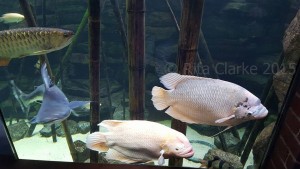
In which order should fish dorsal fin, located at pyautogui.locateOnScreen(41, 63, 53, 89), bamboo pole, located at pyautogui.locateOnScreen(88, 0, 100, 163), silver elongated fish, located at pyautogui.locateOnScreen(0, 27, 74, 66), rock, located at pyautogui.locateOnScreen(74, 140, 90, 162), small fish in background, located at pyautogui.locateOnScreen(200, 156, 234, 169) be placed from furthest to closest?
1. rock, located at pyautogui.locateOnScreen(74, 140, 90, 162)
2. small fish in background, located at pyautogui.locateOnScreen(200, 156, 234, 169)
3. bamboo pole, located at pyautogui.locateOnScreen(88, 0, 100, 163)
4. fish dorsal fin, located at pyautogui.locateOnScreen(41, 63, 53, 89)
5. silver elongated fish, located at pyautogui.locateOnScreen(0, 27, 74, 66)

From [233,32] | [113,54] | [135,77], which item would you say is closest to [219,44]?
[233,32]

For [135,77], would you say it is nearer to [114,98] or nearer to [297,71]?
[297,71]

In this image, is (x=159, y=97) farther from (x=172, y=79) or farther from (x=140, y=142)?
(x=140, y=142)

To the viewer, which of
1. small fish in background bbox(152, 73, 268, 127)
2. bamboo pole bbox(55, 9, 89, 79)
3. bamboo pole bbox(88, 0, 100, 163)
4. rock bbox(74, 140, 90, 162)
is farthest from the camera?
rock bbox(74, 140, 90, 162)

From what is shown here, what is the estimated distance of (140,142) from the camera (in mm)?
1529

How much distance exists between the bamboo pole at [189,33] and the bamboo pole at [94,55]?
653mm

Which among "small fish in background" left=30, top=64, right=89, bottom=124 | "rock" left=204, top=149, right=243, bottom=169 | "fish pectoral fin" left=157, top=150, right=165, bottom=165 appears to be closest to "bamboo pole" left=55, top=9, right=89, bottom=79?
"small fish in background" left=30, top=64, right=89, bottom=124

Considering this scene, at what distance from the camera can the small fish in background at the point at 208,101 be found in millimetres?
1396

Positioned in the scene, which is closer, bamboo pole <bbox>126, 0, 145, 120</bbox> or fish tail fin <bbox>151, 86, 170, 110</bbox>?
fish tail fin <bbox>151, 86, 170, 110</bbox>

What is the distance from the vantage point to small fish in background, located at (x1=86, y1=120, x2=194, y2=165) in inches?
57.6

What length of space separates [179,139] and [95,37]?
1.08 metres

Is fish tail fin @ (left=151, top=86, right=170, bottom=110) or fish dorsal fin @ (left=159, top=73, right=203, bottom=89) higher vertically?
fish dorsal fin @ (left=159, top=73, right=203, bottom=89)

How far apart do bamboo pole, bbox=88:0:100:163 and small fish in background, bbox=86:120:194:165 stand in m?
0.72

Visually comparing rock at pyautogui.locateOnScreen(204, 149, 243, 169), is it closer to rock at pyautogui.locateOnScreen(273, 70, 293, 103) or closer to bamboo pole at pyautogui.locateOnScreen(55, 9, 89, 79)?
rock at pyautogui.locateOnScreen(273, 70, 293, 103)
